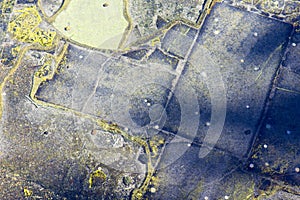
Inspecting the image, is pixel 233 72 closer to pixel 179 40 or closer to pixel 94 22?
pixel 179 40

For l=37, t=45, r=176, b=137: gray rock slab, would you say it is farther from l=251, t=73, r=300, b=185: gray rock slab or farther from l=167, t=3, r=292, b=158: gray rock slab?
l=251, t=73, r=300, b=185: gray rock slab

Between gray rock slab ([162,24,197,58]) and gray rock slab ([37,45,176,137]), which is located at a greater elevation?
gray rock slab ([162,24,197,58])

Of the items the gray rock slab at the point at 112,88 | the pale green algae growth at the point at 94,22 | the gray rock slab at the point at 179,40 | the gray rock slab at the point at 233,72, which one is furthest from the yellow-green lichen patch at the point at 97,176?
the gray rock slab at the point at 179,40

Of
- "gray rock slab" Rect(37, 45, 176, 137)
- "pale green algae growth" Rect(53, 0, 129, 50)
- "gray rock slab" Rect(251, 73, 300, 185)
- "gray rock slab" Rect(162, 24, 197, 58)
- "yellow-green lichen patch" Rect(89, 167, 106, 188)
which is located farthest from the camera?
"pale green algae growth" Rect(53, 0, 129, 50)

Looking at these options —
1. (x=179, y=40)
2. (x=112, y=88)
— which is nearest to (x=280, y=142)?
(x=179, y=40)

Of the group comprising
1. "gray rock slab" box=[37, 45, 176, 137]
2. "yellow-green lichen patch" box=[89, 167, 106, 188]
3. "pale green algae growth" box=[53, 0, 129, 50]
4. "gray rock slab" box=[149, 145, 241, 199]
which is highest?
"pale green algae growth" box=[53, 0, 129, 50]

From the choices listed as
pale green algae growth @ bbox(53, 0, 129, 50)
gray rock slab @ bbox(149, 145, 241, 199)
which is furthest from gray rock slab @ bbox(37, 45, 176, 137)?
gray rock slab @ bbox(149, 145, 241, 199)

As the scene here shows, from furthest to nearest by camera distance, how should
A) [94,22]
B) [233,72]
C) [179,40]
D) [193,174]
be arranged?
[94,22] < [179,40] < [233,72] < [193,174]

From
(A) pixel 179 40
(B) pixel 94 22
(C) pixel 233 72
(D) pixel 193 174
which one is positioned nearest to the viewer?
(D) pixel 193 174

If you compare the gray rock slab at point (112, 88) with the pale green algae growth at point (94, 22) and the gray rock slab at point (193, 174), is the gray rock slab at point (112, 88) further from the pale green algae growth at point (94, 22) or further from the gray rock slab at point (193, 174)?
the gray rock slab at point (193, 174)
